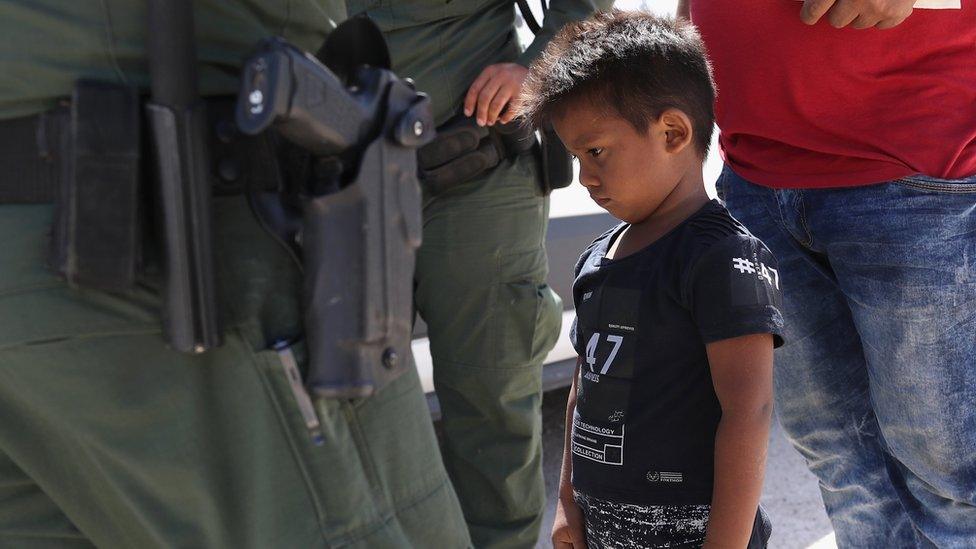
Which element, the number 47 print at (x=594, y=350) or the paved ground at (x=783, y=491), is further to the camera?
the paved ground at (x=783, y=491)

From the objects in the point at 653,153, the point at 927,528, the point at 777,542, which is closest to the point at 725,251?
the point at 653,153

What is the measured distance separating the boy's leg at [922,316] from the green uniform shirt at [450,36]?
2.51ft

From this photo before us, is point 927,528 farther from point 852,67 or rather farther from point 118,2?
point 118,2

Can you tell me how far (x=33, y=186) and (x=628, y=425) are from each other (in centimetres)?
100

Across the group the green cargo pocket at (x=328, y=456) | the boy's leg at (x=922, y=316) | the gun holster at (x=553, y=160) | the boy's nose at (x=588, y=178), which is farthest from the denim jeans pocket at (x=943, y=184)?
the green cargo pocket at (x=328, y=456)

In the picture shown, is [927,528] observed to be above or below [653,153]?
below

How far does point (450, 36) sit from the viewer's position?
2.13 meters

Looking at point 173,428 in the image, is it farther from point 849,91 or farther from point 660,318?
point 849,91

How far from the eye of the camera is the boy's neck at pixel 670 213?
1.66 m

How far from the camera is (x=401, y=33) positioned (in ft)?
6.86

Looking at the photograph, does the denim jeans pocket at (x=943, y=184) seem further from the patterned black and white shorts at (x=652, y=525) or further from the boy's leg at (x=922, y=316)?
the patterned black and white shorts at (x=652, y=525)

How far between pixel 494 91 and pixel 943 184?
91 centimetres

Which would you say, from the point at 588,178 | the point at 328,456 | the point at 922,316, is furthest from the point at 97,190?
the point at 922,316

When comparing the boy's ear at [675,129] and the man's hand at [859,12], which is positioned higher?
the man's hand at [859,12]
